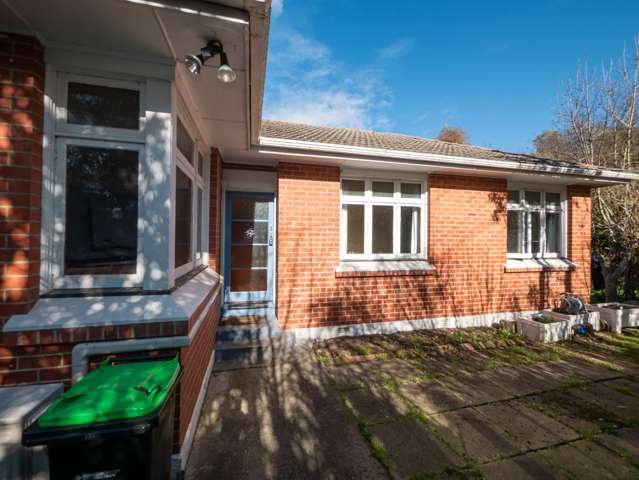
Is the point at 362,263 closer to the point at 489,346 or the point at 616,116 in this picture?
the point at 489,346

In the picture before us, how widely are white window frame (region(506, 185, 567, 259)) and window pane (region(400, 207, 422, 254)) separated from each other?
2289 mm

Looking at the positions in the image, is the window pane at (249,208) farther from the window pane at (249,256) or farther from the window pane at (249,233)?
the window pane at (249,256)

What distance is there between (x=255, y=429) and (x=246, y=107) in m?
3.47

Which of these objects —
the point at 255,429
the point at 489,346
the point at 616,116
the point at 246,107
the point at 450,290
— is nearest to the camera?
the point at 255,429

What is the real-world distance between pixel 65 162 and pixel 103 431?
2.09 meters

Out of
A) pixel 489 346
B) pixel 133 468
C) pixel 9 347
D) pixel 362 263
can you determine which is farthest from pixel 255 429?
pixel 489 346

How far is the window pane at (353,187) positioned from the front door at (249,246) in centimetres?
152

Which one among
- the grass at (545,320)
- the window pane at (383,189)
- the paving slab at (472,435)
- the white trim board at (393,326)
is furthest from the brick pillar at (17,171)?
the grass at (545,320)

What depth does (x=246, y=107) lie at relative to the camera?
330cm

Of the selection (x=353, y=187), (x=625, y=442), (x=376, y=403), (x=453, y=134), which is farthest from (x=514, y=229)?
(x=453, y=134)

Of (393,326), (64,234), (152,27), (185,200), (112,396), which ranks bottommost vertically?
(393,326)

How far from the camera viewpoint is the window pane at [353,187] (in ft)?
18.1

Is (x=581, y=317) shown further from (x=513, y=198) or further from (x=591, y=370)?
(x=513, y=198)

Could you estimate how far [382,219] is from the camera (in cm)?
570
